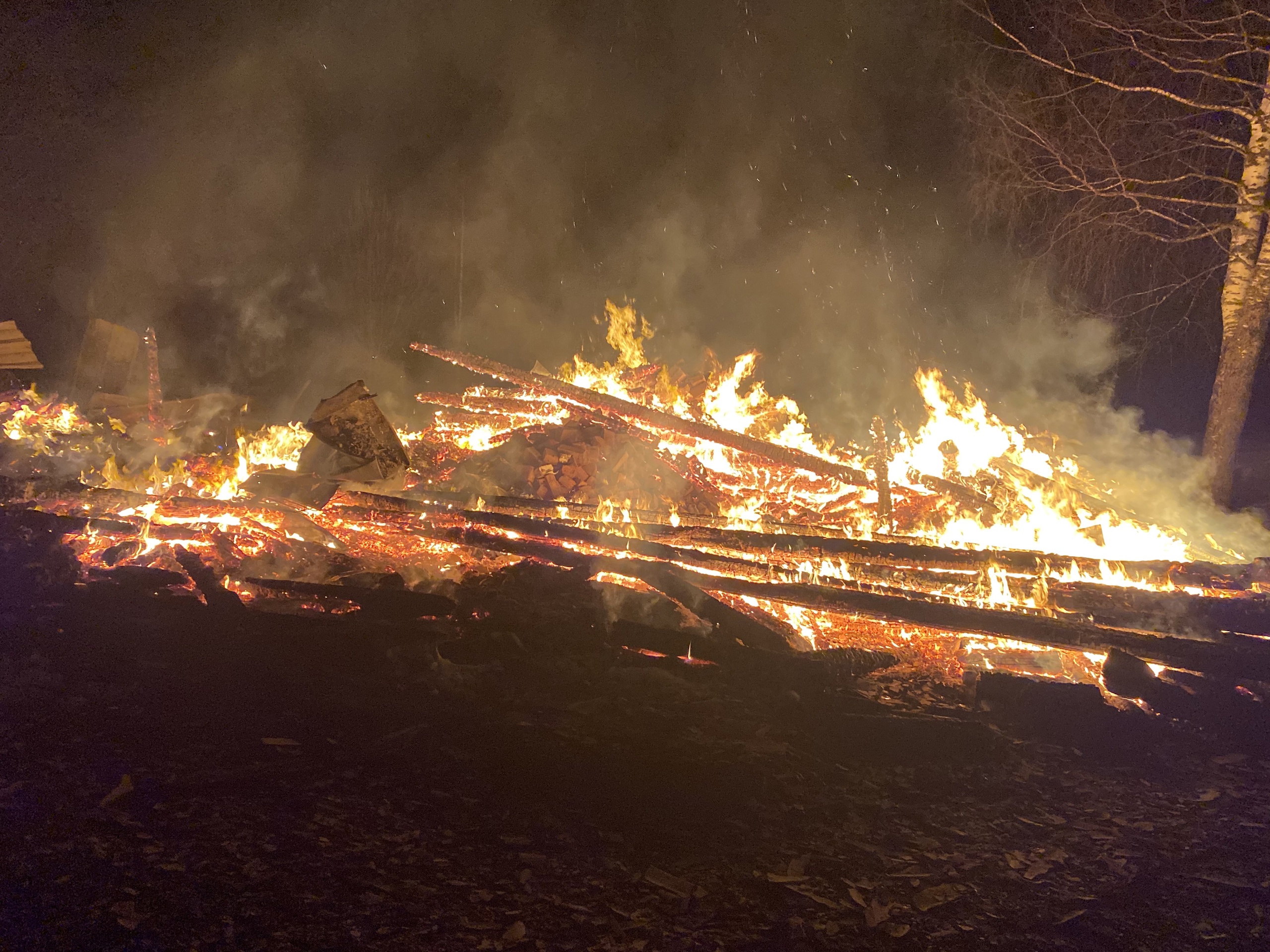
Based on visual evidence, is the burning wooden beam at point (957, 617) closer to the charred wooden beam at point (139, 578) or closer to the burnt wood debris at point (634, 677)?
the burnt wood debris at point (634, 677)

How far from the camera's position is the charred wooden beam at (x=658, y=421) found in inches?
296

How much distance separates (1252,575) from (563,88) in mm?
10066

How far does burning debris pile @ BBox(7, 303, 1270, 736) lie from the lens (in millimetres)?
4762

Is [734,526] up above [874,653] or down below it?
above

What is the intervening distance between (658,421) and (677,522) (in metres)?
1.97

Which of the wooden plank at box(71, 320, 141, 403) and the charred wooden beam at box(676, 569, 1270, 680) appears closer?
the charred wooden beam at box(676, 569, 1270, 680)

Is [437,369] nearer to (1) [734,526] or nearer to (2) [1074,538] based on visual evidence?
(1) [734,526]

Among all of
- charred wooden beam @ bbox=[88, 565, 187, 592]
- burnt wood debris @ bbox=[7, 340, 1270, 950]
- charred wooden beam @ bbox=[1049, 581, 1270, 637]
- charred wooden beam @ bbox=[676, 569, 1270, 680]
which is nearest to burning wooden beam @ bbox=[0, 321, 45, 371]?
burnt wood debris @ bbox=[7, 340, 1270, 950]

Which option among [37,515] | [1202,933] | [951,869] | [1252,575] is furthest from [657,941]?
[37,515]

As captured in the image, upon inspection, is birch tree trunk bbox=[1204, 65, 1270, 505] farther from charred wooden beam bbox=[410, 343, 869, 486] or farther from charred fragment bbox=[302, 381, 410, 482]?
charred fragment bbox=[302, 381, 410, 482]

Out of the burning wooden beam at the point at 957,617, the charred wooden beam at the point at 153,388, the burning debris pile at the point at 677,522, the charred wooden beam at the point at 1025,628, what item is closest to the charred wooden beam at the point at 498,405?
the burning debris pile at the point at 677,522

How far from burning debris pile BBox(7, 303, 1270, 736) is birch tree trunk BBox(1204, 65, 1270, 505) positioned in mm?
1541

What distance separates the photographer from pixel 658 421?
8.14 m

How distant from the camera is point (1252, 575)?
5.25 metres
